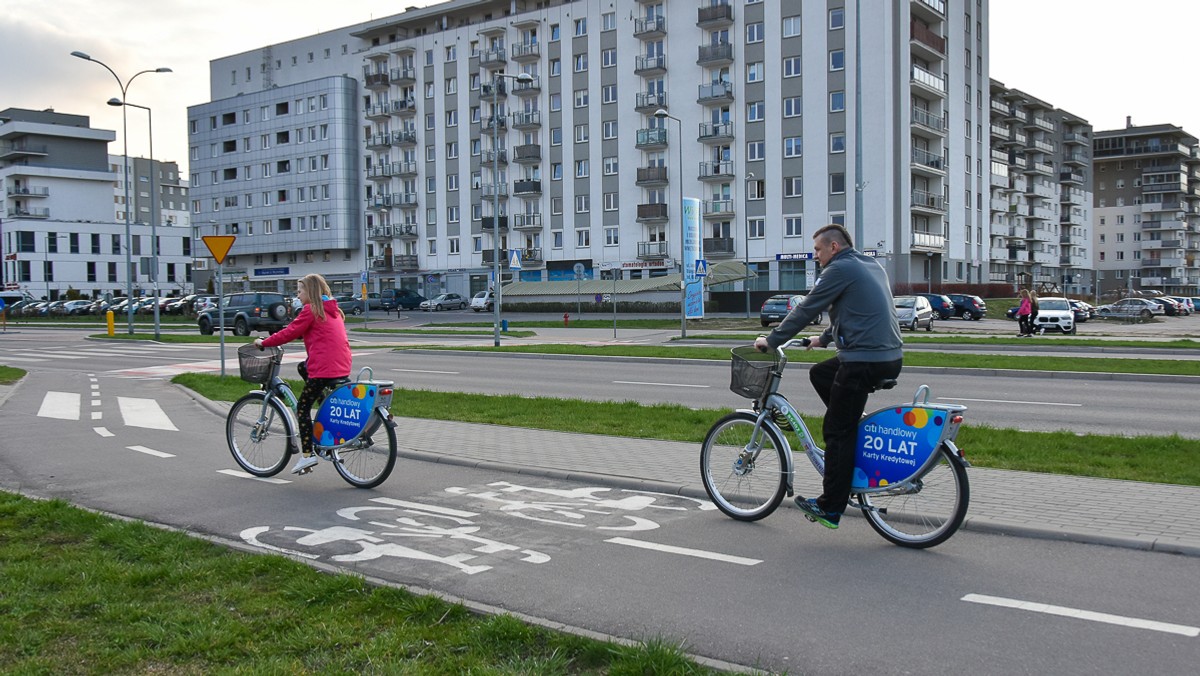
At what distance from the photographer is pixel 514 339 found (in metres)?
35.4

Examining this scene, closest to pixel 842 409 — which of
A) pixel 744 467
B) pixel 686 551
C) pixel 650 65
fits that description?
pixel 744 467

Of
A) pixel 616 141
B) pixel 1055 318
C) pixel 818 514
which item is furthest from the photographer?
pixel 616 141

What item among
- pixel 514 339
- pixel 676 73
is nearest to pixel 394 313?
pixel 676 73

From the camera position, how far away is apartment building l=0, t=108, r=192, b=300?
10206cm

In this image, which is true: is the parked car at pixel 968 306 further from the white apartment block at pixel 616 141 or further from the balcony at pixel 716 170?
the balcony at pixel 716 170

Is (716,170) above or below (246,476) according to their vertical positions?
above

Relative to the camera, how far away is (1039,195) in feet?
327

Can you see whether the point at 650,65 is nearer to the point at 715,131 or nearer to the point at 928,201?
the point at 715,131

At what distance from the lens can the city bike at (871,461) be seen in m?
5.45

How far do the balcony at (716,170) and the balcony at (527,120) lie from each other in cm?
1472

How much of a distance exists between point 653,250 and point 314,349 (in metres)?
60.7

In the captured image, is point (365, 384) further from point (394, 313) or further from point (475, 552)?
point (394, 313)

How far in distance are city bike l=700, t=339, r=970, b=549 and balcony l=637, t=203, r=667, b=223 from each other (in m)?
61.3

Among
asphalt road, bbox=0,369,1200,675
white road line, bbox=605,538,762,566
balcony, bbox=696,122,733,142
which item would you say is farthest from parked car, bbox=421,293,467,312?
white road line, bbox=605,538,762,566
